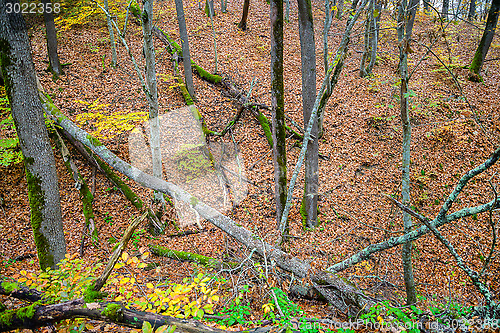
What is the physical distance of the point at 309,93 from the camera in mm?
6715

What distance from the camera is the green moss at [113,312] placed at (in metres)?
3.09

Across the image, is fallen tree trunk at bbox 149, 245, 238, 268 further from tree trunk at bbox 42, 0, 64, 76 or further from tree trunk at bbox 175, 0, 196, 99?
tree trunk at bbox 42, 0, 64, 76

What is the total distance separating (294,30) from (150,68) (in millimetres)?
15841

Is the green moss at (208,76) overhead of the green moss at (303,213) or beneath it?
overhead

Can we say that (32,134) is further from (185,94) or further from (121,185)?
(185,94)

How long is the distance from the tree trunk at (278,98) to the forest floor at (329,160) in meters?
1.90

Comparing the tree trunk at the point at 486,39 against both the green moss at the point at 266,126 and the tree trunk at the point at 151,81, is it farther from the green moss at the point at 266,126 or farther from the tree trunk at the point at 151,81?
the tree trunk at the point at 151,81

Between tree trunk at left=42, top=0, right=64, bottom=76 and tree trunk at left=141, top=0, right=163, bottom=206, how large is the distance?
725 cm

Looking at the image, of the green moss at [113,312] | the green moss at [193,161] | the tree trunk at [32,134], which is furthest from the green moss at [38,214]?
the green moss at [193,161]

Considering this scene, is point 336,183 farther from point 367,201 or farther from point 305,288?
point 305,288

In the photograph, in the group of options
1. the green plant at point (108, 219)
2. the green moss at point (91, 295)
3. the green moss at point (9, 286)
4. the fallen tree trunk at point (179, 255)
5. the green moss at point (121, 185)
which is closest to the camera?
the green moss at point (91, 295)

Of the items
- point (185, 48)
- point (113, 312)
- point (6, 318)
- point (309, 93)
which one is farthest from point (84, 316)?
point (185, 48)

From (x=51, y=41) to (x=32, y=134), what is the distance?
351 inches

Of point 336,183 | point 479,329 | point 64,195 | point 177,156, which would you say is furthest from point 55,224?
point 336,183
